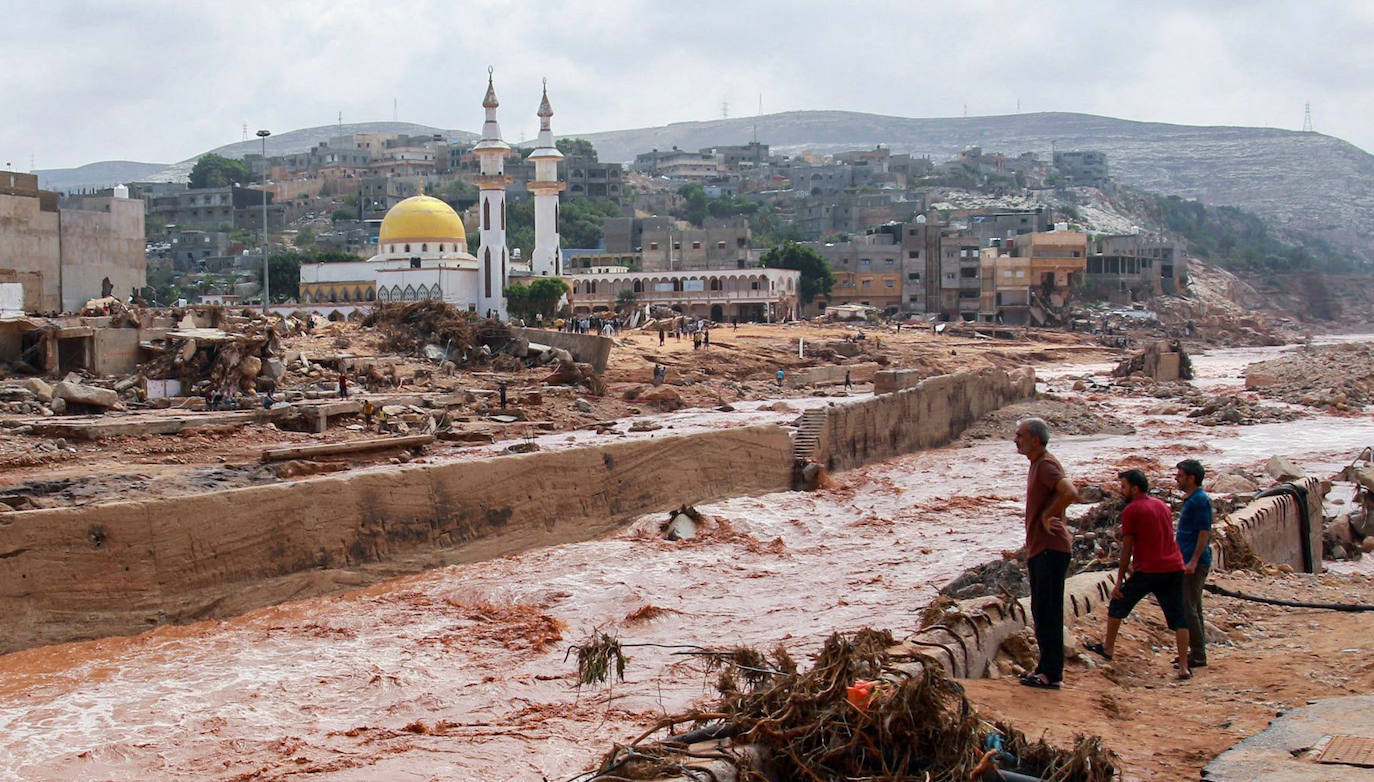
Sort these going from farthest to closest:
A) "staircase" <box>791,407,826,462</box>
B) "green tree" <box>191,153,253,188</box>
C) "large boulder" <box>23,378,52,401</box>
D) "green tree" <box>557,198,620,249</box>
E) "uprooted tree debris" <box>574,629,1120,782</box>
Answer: "green tree" <box>191,153,253,188</box> → "green tree" <box>557,198,620,249</box> → "large boulder" <box>23,378,52,401</box> → "staircase" <box>791,407,826,462</box> → "uprooted tree debris" <box>574,629,1120,782</box>

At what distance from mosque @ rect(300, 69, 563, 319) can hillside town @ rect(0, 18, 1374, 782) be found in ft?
56.8

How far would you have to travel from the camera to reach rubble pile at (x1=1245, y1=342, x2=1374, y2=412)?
33312mm

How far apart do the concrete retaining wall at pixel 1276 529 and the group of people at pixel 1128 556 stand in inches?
102

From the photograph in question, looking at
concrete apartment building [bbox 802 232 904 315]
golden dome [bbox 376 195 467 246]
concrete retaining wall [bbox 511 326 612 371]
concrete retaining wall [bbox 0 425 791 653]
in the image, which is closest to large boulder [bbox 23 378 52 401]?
concrete retaining wall [bbox 0 425 791 653]

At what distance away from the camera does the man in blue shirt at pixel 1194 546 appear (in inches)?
279

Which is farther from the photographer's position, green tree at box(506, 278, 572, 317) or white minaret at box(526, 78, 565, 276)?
white minaret at box(526, 78, 565, 276)

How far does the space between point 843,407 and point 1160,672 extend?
1394 centimetres

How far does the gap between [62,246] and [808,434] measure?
19.8 metres

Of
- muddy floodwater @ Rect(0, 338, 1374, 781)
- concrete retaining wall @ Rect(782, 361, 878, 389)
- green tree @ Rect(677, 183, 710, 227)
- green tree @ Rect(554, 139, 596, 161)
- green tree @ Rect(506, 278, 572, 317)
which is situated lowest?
muddy floodwater @ Rect(0, 338, 1374, 781)

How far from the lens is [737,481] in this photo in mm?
17578

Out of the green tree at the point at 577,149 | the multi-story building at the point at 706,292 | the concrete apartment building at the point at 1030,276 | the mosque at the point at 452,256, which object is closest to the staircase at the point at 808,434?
the mosque at the point at 452,256

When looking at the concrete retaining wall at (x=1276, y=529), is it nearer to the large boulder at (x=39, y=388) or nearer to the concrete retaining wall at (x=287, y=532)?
the concrete retaining wall at (x=287, y=532)

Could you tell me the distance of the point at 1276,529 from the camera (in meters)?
11.2

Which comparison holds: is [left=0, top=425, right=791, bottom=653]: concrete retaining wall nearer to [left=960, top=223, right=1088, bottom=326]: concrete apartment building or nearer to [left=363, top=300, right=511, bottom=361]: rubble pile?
[left=363, top=300, right=511, bottom=361]: rubble pile
